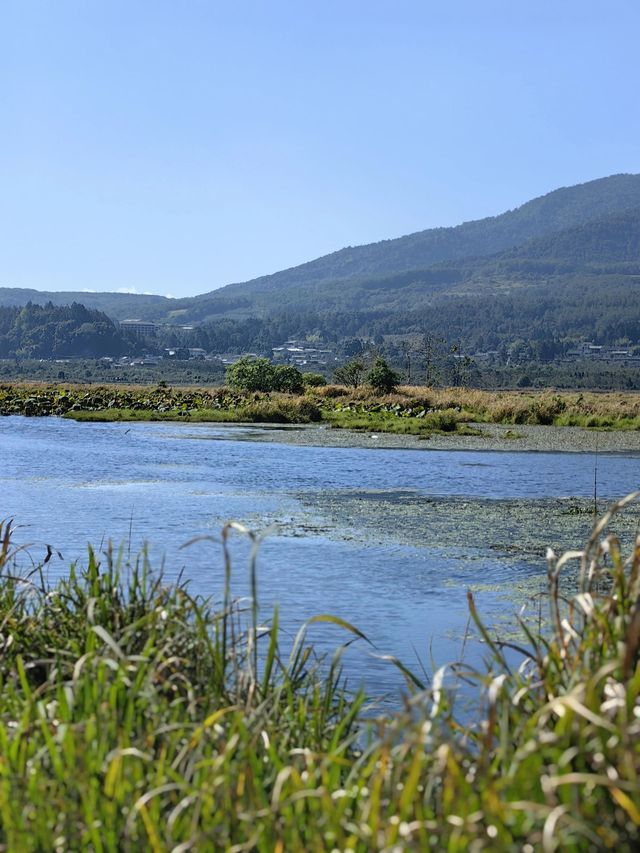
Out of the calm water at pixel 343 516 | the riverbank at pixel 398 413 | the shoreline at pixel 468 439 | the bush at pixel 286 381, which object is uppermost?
the bush at pixel 286 381

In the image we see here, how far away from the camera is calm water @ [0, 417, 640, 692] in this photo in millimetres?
10438

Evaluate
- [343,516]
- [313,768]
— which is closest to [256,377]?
[343,516]

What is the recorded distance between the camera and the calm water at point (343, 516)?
10438 mm

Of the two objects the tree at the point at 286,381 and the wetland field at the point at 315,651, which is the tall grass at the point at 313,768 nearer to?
the wetland field at the point at 315,651

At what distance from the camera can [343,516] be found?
57.5 ft

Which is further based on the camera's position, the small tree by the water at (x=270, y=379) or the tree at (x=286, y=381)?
the small tree by the water at (x=270, y=379)

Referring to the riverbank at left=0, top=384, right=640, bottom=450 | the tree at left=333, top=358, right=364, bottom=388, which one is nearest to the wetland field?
the riverbank at left=0, top=384, right=640, bottom=450

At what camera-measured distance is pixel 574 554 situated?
3.97 meters

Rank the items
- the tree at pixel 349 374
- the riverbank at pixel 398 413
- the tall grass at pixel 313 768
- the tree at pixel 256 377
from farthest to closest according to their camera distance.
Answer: the tree at pixel 349 374, the tree at pixel 256 377, the riverbank at pixel 398 413, the tall grass at pixel 313 768

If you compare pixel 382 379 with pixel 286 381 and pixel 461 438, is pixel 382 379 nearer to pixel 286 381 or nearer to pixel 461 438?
pixel 286 381

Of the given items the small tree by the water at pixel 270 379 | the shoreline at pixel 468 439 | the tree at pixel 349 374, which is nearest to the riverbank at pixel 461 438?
the shoreline at pixel 468 439

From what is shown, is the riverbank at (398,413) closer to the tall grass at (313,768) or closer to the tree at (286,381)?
the tree at (286,381)

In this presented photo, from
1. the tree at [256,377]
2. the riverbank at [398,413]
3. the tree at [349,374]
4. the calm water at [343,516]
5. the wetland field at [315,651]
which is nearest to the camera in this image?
the wetland field at [315,651]

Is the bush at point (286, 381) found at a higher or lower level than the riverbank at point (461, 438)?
higher
